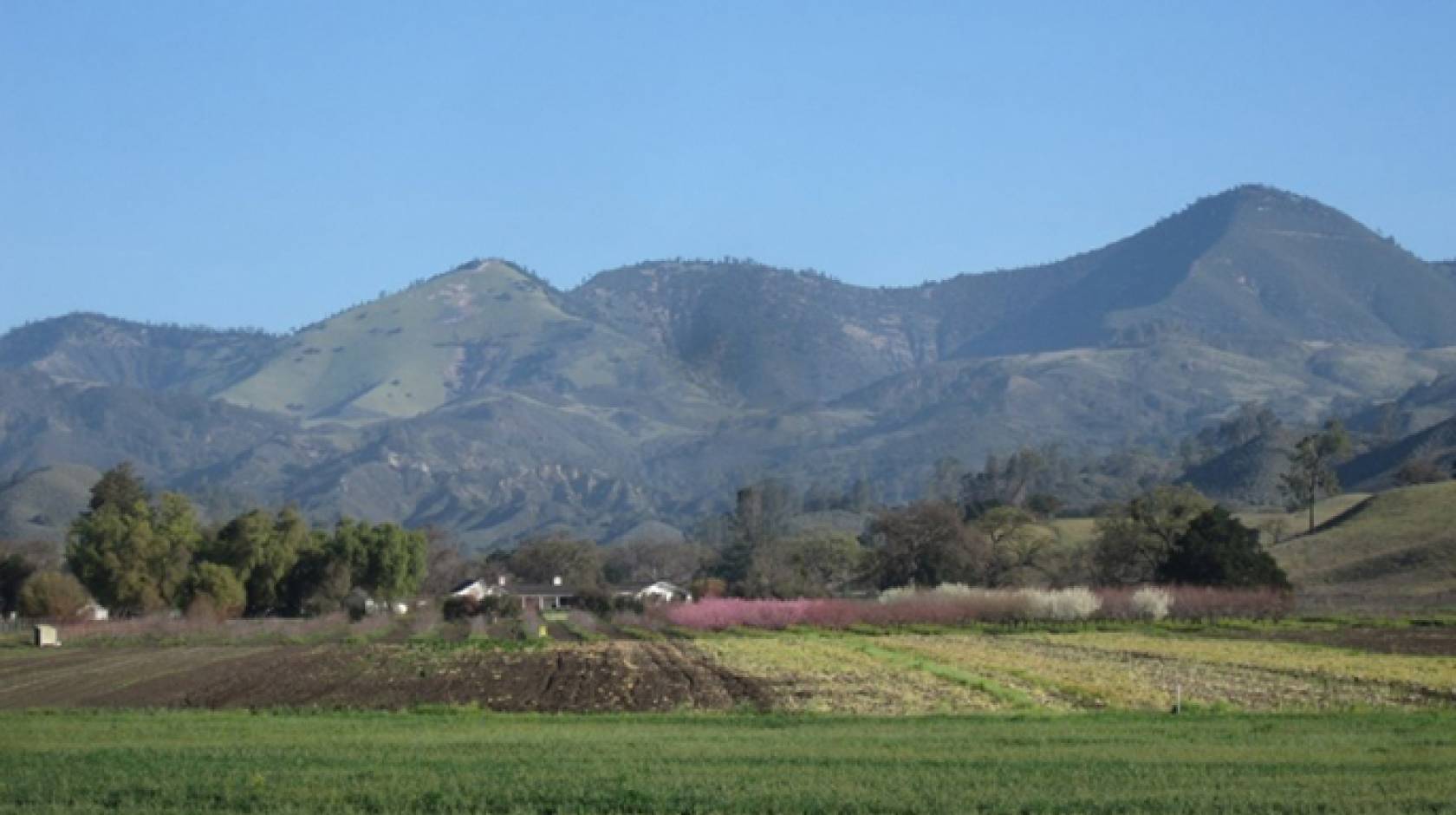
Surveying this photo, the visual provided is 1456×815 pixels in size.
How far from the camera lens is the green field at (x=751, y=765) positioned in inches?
942

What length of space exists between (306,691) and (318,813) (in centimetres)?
2665

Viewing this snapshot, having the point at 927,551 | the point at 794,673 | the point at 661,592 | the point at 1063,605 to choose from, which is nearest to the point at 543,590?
the point at 661,592

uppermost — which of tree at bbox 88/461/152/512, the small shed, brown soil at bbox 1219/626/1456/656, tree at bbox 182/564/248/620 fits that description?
tree at bbox 88/461/152/512

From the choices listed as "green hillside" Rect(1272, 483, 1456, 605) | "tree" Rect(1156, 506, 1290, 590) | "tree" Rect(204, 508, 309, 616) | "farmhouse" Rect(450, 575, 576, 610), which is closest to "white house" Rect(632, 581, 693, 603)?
"farmhouse" Rect(450, 575, 576, 610)

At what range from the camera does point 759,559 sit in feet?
515

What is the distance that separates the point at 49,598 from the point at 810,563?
224 ft

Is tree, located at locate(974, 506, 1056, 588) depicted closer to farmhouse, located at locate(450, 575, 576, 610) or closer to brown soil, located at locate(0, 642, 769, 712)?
farmhouse, located at locate(450, 575, 576, 610)

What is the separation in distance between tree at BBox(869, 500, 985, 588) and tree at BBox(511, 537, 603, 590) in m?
61.1

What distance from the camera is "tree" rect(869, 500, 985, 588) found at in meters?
128

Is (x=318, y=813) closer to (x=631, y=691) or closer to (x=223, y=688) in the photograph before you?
(x=631, y=691)

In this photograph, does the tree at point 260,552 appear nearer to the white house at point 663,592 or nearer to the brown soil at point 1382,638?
the white house at point 663,592

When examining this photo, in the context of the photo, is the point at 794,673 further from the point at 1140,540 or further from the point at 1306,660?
the point at 1140,540

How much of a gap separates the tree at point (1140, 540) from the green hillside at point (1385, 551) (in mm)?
8772

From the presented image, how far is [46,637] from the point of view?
8475 centimetres
